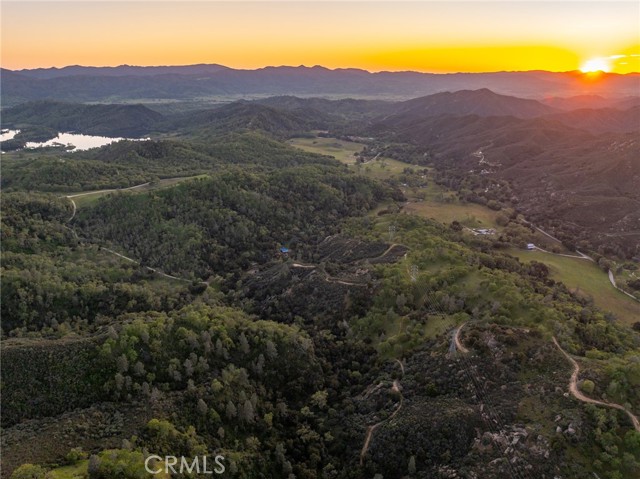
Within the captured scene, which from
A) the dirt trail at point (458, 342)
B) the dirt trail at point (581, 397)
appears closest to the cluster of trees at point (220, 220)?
the dirt trail at point (458, 342)

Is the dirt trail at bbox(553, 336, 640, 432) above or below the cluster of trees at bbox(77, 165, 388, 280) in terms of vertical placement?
below

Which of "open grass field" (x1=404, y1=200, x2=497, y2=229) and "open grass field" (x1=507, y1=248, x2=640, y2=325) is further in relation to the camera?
"open grass field" (x1=404, y1=200, x2=497, y2=229)

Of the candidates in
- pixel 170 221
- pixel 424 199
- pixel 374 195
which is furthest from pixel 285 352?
pixel 424 199

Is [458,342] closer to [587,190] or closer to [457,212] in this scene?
[457,212]

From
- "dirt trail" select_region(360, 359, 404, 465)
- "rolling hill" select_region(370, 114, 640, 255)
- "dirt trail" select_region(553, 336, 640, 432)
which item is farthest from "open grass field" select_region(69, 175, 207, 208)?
"rolling hill" select_region(370, 114, 640, 255)

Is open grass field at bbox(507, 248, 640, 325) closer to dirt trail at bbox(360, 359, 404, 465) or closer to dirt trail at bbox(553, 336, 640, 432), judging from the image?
dirt trail at bbox(553, 336, 640, 432)

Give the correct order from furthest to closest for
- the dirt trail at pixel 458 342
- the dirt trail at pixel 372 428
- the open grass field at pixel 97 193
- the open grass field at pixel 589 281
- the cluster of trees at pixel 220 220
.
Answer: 1. the open grass field at pixel 97 193
2. the cluster of trees at pixel 220 220
3. the open grass field at pixel 589 281
4. the dirt trail at pixel 458 342
5. the dirt trail at pixel 372 428

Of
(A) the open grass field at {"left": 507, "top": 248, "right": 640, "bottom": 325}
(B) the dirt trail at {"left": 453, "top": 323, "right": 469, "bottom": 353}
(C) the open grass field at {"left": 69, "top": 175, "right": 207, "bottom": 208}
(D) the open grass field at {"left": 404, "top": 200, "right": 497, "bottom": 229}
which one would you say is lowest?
(A) the open grass field at {"left": 507, "top": 248, "right": 640, "bottom": 325}

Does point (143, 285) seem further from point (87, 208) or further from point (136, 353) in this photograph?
→ point (87, 208)

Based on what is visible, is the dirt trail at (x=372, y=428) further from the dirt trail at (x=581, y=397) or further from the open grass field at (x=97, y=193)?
the open grass field at (x=97, y=193)
